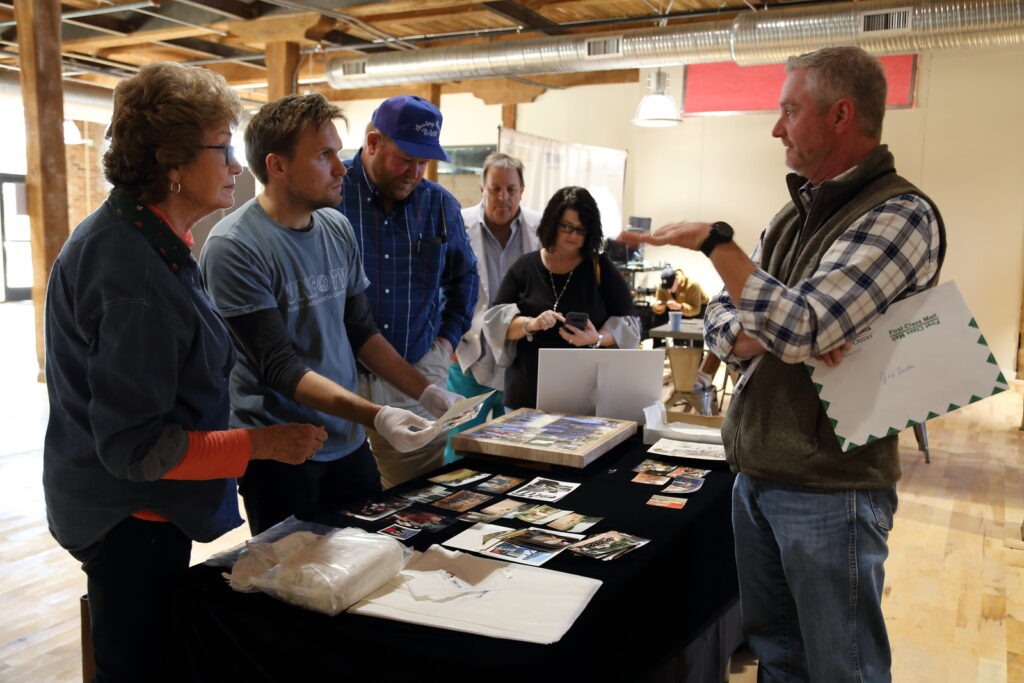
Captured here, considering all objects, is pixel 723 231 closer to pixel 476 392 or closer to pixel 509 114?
pixel 476 392

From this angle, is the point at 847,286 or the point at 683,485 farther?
the point at 683,485

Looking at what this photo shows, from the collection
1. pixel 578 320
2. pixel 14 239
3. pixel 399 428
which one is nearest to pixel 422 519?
pixel 399 428

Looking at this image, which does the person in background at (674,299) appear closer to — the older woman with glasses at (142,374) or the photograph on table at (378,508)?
the photograph on table at (378,508)

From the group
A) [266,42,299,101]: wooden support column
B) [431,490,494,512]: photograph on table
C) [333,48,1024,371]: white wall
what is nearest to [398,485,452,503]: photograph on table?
[431,490,494,512]: photograph on table

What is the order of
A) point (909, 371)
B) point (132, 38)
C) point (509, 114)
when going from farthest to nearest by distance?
point (509, 114) < point (132, 38) < point (909, 371)

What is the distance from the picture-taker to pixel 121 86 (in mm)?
1315

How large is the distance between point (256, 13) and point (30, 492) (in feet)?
17.5

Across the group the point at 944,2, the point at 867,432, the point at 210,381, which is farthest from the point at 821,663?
the point at 944,2

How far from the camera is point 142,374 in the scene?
1.22m

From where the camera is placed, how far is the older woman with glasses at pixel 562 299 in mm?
2922

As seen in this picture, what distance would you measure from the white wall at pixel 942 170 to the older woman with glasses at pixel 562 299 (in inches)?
260

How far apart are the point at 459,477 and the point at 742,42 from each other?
18.3 ft

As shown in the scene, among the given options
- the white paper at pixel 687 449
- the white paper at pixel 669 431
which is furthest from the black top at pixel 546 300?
the white paper at pixel 687 449

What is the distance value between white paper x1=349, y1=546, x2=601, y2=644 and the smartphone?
1.49 meters
